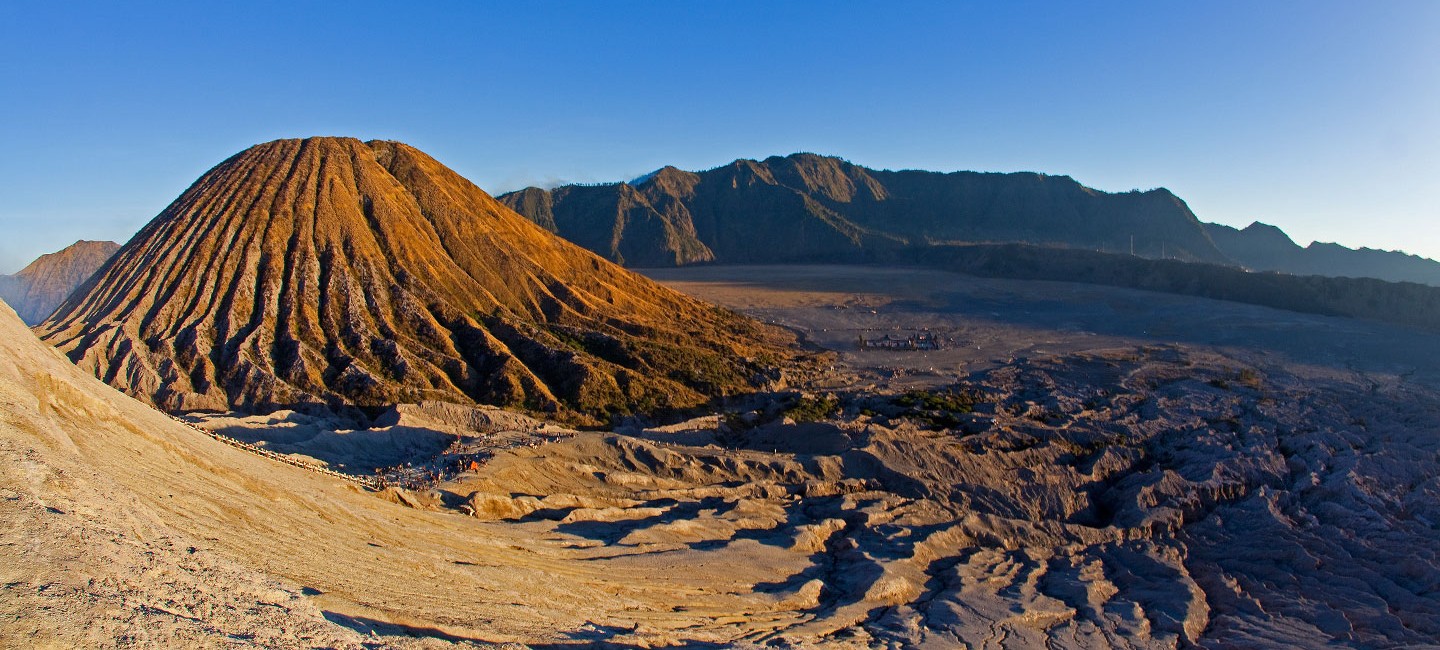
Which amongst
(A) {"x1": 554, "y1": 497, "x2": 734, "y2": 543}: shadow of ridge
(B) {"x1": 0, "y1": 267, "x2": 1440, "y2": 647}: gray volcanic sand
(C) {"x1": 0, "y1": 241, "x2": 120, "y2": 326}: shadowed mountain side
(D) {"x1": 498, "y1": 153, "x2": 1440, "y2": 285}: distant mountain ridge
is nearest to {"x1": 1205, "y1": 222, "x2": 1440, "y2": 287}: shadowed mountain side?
(D) {"x1": 498, "y1": 153, "x2": 1440, "y2": 285}: distant mountain ridge

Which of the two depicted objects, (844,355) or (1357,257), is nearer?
(844,355)

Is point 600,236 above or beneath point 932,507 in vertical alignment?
above

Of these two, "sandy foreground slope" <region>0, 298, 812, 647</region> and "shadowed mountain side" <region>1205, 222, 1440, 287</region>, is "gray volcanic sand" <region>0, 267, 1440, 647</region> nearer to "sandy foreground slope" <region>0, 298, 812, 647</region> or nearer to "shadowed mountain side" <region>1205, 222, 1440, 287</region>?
"sandy foreground slope" <region>0, 298, 812, 647</region>

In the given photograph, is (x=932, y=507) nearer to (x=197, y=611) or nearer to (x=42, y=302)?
(x=197, y=611)

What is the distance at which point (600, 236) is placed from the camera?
120m

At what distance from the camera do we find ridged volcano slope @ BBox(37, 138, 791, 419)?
A: 2830cm

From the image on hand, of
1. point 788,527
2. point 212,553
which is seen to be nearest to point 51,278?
point 788,527

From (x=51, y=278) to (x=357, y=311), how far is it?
52.2 m

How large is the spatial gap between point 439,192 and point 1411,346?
179 feet

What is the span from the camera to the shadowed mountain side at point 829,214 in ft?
386

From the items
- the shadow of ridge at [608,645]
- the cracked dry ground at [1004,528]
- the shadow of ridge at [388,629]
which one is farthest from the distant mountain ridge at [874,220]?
the shadow of ridge at [388,629]

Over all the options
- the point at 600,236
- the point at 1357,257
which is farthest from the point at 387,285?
the point at 1357,257

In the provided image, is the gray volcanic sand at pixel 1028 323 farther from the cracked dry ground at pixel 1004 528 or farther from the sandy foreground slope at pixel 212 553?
the sandy foreground slope at pixel 212 553

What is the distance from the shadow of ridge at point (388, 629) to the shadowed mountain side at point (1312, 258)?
124025mm
